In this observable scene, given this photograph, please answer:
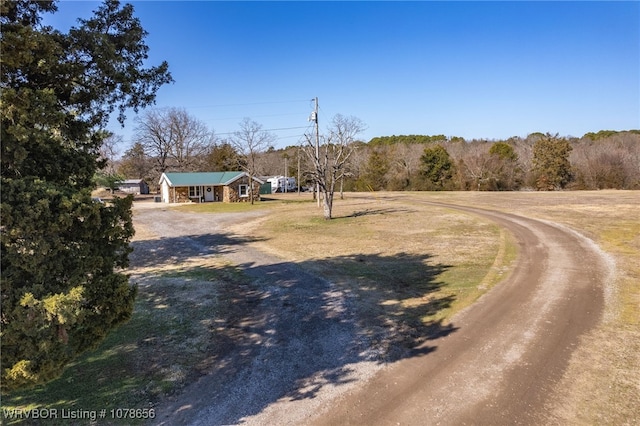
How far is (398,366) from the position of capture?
6.58 meters

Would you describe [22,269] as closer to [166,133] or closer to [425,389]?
[425,389]

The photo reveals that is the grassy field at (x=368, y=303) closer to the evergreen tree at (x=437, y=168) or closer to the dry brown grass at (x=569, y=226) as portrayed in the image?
the dry brown grass at (x=569, y=226)

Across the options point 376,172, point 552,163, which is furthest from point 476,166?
point 376,172

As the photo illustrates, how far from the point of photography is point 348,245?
57.0 ft

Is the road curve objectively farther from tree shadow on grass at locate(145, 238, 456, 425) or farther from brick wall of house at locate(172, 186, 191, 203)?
brick wall of house at locate(172, 186, 191, 203)

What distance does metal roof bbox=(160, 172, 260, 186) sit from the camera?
4178 cm

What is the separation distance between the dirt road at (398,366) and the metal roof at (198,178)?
1286 inches

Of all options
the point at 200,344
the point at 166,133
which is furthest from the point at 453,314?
the point at 166,133

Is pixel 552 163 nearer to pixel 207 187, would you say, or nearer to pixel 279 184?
pixel 279 184

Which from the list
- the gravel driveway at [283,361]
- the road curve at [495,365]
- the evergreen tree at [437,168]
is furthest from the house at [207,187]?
the road curve at [495,365]

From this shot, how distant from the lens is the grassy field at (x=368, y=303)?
227 inches

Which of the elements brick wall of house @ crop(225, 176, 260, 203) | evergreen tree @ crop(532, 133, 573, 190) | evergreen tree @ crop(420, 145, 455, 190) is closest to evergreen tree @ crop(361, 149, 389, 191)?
evergreen tree @ crop(420, 145, 455, 190)

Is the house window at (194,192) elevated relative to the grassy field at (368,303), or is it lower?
elevated

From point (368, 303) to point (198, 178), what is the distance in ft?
122
